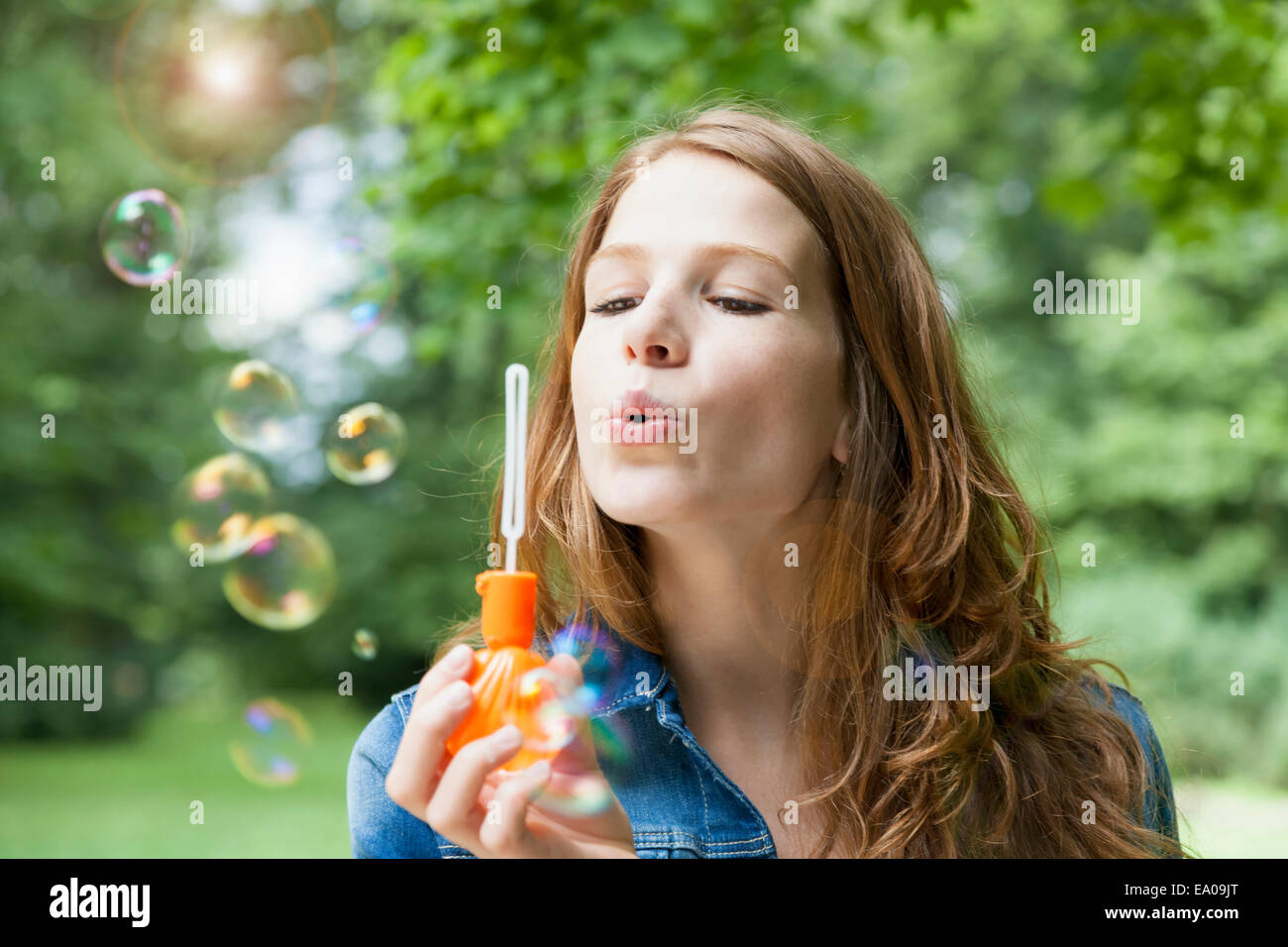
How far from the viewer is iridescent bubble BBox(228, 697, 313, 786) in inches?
88.7

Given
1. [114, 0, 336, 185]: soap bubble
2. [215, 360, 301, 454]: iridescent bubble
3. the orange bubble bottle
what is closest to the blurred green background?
[114, 0, 336, 185]: soap bubble

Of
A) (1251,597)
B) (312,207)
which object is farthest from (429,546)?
(1251,597)

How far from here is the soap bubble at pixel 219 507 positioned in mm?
2748

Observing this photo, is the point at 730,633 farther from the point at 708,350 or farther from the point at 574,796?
the point at 574,796

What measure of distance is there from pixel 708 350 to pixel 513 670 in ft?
1.83

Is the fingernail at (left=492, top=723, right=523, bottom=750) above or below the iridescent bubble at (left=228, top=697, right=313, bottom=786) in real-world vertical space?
above

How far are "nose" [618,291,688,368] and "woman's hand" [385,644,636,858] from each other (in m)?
0.49

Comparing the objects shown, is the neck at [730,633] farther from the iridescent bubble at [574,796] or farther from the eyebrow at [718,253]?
the iridescent bubble at [574,796]

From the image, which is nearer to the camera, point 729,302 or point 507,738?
point 507,738

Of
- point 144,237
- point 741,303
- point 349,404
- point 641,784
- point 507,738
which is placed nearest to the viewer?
point 507,738

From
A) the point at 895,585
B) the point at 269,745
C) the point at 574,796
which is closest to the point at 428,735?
the point at 574,796

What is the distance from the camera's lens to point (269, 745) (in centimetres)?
235

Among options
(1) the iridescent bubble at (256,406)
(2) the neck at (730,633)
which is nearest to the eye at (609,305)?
(2) the neck at (730,633)

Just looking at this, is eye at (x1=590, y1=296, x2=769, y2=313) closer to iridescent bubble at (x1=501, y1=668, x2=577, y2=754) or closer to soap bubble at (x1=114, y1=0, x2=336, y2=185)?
iridescent bubble at (x1=501, y1=668, x2=577, y2=754)
